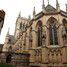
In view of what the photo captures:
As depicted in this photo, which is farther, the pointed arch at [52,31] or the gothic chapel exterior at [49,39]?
the pointed arch at [52,31]

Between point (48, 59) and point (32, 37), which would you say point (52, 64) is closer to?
point (48, 59)

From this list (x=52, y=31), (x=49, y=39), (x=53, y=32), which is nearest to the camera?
(x=49, y=39)

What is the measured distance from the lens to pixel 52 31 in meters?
21.5

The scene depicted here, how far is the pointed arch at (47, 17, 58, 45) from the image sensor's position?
20600mm

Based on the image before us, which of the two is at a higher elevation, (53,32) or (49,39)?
(53,32)

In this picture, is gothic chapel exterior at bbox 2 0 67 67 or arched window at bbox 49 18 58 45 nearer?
gothic chapel exterior at bbox 2 0 67 67

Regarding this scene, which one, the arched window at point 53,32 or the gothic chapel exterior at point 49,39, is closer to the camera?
the gothic chapel exterior at point 49,39

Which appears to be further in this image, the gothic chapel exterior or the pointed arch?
the pointed arch

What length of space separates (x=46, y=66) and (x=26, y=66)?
15.4 ft

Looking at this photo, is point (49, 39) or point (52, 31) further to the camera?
point (52, 31)

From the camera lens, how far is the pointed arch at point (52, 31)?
20600 millimetres

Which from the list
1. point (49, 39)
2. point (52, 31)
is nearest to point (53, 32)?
point (52, 31)

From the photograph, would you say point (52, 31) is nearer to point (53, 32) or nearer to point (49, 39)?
point (53, 32)

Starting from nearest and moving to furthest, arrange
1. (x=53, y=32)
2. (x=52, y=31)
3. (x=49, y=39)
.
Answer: (x=49, y=39)
(x=53, y=32)
(x=52, y=31)
